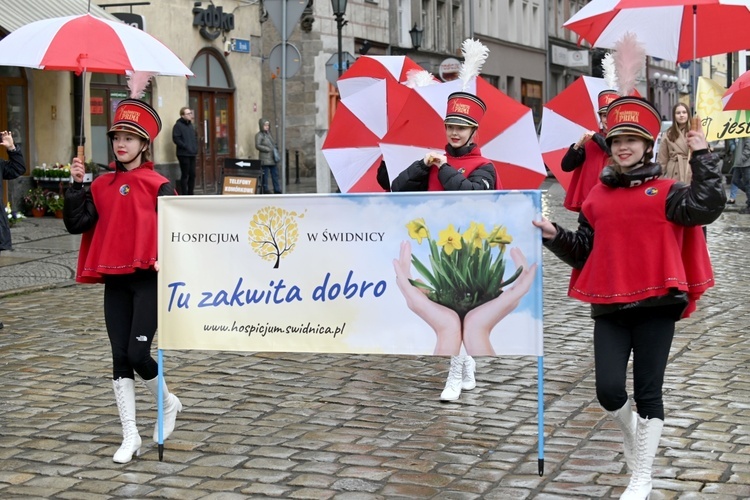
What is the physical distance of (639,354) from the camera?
5.49 metres

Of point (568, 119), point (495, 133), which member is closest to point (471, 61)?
point (495, 133)

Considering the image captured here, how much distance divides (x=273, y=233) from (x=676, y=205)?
2.02m

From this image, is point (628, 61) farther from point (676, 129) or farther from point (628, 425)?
point (676, 129)

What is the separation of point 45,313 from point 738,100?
6.23 m

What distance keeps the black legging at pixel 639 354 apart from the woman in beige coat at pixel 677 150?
783 centimetres

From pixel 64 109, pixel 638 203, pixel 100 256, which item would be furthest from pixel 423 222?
pixel 64 109

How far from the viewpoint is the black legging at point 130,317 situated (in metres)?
6.31

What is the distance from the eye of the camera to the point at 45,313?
11250 millimetres

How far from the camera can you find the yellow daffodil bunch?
596 cm

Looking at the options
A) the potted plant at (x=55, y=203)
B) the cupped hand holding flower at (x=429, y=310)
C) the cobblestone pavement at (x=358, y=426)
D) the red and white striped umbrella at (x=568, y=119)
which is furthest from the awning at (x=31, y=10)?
the cupped hand holding flower at (x=429, y=310)

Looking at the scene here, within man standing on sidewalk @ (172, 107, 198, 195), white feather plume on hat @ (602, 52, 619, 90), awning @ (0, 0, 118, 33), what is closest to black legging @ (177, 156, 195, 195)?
man standing on sidewalk @ (172, 107, 198, 195)

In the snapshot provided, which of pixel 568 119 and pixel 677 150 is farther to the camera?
pixel 677 150

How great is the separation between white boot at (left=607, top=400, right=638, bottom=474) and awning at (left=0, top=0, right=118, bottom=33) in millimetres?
15042

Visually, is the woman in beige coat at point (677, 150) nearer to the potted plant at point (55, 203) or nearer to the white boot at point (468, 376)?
the white boot at point (468, 376)
